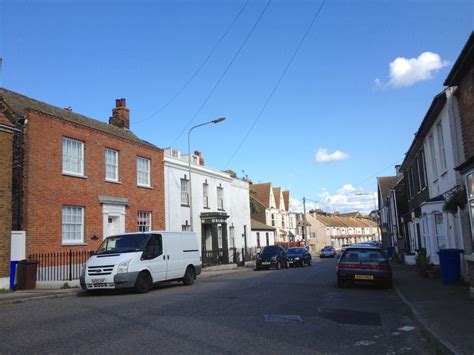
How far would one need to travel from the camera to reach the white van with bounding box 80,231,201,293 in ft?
46.3

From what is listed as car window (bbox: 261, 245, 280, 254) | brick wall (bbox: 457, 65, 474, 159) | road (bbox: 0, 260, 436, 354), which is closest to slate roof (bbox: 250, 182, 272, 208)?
car window (bbox: 261, 245, 280, 254)

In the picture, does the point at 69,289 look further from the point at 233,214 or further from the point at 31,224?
the point at 233,214

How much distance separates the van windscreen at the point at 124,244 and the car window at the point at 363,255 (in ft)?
22.9

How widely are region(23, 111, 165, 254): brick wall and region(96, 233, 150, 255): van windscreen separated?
15.7ft

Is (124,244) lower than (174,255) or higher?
higher

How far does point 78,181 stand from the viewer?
21328 millimetres

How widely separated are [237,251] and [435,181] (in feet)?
64.9

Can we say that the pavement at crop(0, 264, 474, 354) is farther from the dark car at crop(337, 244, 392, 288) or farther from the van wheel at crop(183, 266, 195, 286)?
the van wheel at crop(183, 266, 195, 286)

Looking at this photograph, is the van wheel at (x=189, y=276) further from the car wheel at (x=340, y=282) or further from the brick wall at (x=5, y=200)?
the brick wall at (x=5, y=200)

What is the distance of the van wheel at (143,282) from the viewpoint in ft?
47.6

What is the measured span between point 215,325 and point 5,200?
11.2 meters

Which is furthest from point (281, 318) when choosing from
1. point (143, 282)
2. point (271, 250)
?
point (271, 250)

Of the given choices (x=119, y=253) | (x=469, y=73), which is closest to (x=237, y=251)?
(x=119, y=253)

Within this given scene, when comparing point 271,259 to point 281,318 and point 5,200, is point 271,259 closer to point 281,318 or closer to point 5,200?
point 5,200
